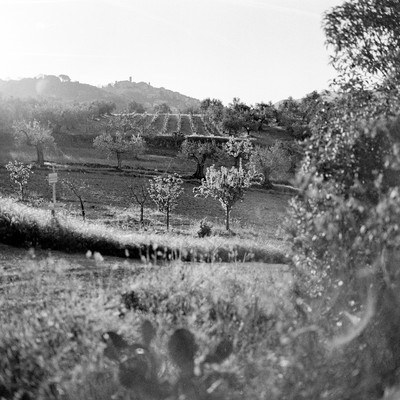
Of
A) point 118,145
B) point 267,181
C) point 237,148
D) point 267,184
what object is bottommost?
point 267,184

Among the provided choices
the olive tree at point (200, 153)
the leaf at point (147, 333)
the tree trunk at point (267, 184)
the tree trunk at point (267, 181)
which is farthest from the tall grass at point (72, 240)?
the olive tree at point (200, 153)

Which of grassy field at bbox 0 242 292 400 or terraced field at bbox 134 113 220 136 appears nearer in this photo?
grassy field at bbox 0 242 292 400

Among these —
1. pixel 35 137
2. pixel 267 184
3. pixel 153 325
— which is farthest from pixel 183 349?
pixel 35 137

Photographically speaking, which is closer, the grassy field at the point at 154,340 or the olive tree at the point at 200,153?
the grassy field at the point at 154,340

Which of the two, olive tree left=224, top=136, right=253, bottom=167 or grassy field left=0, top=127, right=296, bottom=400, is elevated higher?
olive tree left=224, top=136, right=253, bottom=167

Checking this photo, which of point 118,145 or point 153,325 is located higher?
point 118,145

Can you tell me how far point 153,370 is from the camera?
5.93 meters

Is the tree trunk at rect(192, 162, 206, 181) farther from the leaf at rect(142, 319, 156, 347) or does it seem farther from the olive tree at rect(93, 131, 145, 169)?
the leaf at rect(142, 319, 156, 347)

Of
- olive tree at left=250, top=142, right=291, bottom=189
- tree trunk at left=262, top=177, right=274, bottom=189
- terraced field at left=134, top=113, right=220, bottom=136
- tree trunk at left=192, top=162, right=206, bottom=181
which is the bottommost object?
tree trunk at left=262, top=177, right=274, bottom=189

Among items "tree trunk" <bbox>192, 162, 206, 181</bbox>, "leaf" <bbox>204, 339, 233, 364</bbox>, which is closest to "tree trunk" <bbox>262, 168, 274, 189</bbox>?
"tree trunk" <bbox>192, 162, 206, 181</bbox>

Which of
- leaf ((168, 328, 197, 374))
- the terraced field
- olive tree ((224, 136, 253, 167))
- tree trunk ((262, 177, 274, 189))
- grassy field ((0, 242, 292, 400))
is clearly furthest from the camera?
the terraced field

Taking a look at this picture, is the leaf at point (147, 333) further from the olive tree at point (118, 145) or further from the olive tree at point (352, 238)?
the olive tree at point (118, 145)

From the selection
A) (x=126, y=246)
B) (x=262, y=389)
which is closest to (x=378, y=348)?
(x=262, y=389)

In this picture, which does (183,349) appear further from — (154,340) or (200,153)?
(200,153)
